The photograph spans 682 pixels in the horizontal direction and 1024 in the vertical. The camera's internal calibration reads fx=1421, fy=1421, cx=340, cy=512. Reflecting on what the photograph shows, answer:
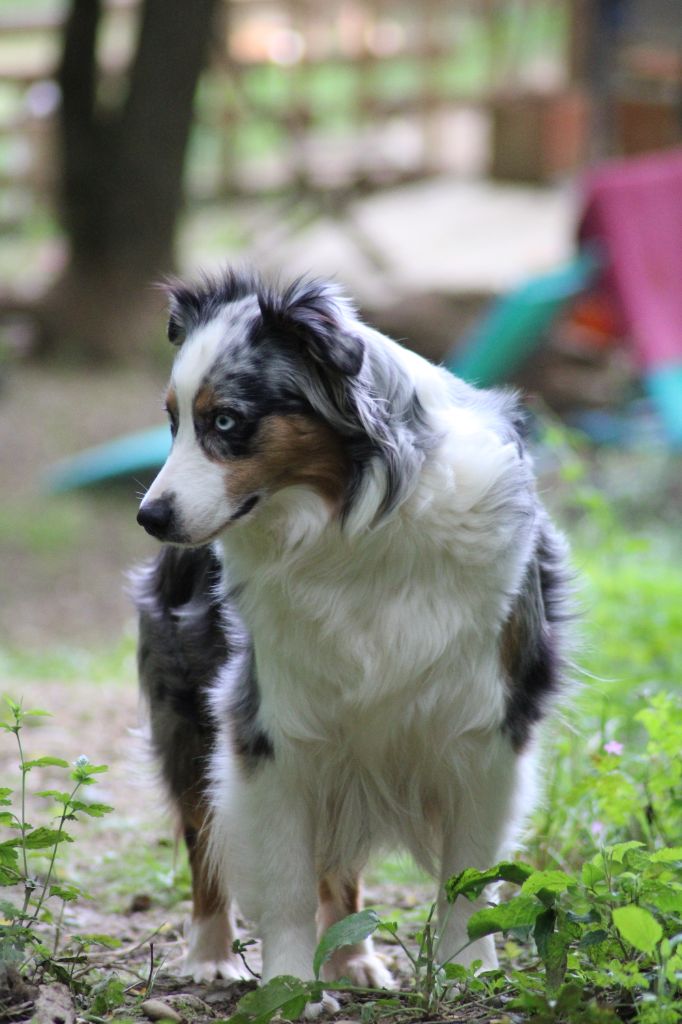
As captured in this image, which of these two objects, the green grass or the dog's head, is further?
the green grass

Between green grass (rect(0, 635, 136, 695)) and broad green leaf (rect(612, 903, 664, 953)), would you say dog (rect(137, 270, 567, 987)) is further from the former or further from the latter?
green grass (rect(0, 635, 136, 695))

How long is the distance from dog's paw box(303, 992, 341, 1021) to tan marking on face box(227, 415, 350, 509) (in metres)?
1.06

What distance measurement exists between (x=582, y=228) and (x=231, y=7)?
1072cm

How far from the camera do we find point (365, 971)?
3447mm

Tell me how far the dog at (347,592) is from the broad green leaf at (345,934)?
1.11 ft

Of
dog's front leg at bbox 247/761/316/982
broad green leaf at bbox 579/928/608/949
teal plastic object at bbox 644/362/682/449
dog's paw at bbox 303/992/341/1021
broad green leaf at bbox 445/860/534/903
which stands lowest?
teal plastic object at bbox 644/362/682/449

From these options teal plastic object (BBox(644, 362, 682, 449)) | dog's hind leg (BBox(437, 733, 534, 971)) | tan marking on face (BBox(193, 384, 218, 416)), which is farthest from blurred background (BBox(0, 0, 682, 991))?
tan marking on face (BBox(193, 384, 218, 416))

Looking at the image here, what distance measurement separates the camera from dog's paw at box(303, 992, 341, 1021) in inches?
117

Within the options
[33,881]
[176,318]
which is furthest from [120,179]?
[33,881]

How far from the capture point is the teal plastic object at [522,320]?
9344 mm

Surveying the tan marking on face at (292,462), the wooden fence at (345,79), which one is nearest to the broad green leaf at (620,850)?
the tan marking on face at (292,462)

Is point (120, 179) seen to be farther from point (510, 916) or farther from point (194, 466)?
point (510, 916)

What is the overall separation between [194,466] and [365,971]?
1.41 metres

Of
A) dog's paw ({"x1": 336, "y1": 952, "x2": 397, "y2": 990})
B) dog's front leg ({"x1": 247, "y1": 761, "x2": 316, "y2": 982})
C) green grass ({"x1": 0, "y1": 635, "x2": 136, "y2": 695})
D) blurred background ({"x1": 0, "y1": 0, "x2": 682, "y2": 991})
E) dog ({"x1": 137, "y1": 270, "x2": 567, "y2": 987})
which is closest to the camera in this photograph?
dog ({"x1": 137, "y1": 270, "x2": 567, "y2": 987})
